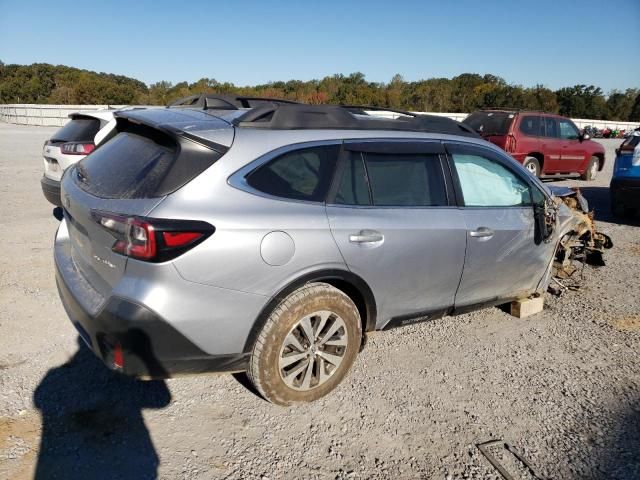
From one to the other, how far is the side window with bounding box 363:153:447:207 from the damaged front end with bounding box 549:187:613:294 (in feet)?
5.55

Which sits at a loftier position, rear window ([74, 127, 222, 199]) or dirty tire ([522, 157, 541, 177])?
rear window ([74, 127, 222, 199])

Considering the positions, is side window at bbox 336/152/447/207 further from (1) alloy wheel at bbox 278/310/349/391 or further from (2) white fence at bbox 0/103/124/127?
(2) white fence at bbox 0/103/124/127

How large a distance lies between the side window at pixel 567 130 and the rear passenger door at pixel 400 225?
10.6 meters

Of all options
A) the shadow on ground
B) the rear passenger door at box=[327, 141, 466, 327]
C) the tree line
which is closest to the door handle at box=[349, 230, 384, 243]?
the rear passenger door at box=[327, 141, 466, 327]

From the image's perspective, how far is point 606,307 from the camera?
461 cm

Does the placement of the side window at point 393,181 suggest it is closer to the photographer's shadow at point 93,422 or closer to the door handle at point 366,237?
the door handle at point 366,237

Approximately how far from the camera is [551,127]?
39.6 ft

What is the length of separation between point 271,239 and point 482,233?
172 cm

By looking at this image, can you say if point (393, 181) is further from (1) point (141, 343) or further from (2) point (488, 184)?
(1) point (141, 343)

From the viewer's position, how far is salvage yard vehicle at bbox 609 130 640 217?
24.8 ft

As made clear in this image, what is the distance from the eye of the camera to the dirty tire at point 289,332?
267cm

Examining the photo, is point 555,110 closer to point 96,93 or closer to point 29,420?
point 96,93

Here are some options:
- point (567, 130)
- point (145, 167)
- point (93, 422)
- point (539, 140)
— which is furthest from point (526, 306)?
point (567, 130)

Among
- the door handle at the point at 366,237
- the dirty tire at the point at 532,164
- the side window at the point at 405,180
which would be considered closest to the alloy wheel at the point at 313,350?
the door handle at the point at 366,237
